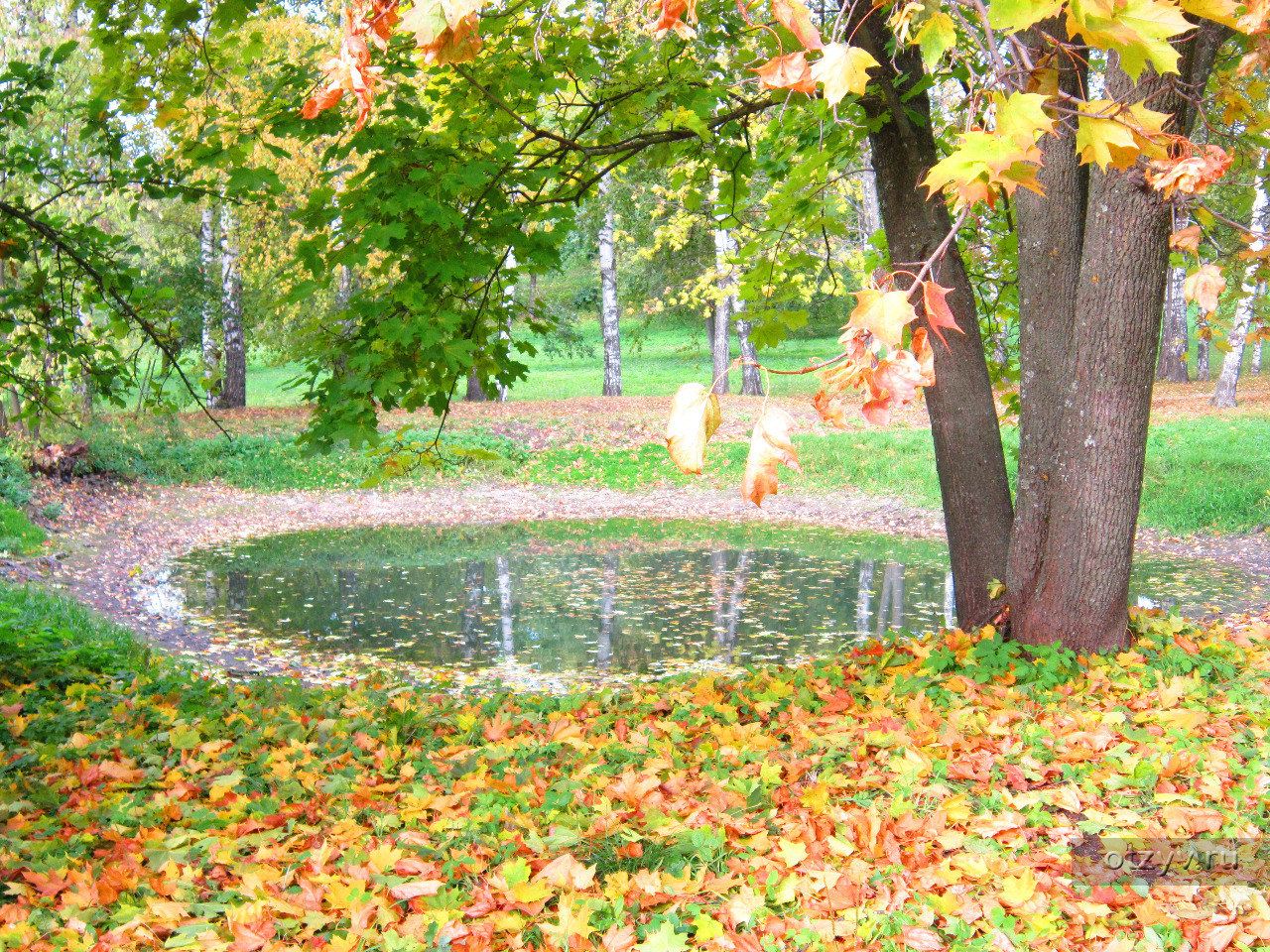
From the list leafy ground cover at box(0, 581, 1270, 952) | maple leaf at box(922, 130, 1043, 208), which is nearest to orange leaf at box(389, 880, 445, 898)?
leafy ground cover at box(0, 581, 1270, 952)

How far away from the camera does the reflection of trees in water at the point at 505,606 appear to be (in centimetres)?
760

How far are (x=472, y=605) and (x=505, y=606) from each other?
325 mm

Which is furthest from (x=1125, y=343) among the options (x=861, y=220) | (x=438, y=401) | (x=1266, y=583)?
(x=861, y=220)

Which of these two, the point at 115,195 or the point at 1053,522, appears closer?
the point at 1053,522

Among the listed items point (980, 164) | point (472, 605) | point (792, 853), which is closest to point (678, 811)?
point (792, 853)

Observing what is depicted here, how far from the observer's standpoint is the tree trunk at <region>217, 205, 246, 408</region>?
16.5 meters

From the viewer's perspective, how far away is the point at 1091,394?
3.92m

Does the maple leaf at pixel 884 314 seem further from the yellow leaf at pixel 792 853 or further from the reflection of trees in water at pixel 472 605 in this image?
the reflection of trees in water at pixel 472 605

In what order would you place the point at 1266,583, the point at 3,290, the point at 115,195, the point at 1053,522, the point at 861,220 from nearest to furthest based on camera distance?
1. the point at 1053,522
2. the point at 3,290
3. the point at 1266,583
4. the point at 115,195
5. the point at 861,220

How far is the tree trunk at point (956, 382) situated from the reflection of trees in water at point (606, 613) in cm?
314

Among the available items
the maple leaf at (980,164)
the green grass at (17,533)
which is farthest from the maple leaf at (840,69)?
the green grass at (17,533)

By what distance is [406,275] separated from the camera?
450 centimetres

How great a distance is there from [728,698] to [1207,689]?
205 centimetres

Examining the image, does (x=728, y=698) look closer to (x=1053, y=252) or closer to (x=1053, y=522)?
(x=1053, y=522)
